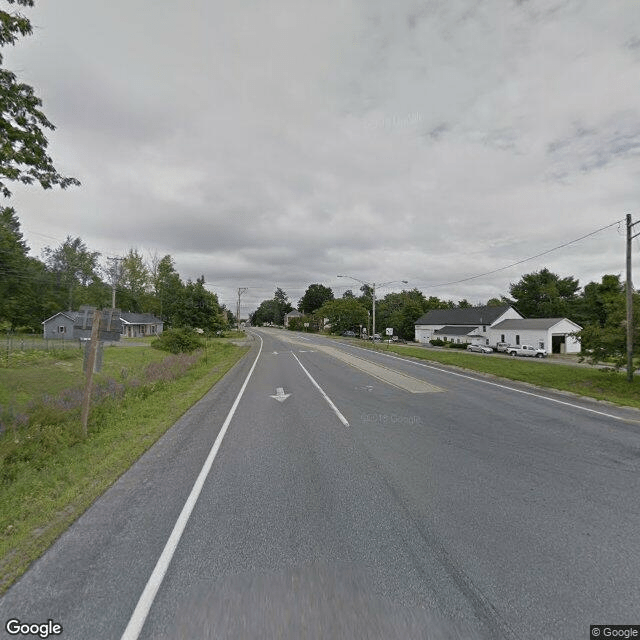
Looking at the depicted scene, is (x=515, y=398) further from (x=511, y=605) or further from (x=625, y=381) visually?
(x=511, y=605)

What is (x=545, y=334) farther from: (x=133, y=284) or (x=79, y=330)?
(x=133, y=284)

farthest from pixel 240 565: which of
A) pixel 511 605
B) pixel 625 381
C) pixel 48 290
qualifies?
pixel 48 290

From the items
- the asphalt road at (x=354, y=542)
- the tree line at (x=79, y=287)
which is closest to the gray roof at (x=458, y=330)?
the tree line at (x=79, y=287)

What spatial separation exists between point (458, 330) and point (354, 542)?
6003 cm

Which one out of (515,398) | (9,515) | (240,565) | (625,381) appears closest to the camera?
(240,565)

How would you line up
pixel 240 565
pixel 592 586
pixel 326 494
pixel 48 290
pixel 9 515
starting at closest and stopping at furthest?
pixel 592 586 → pixel 240 565 → pixel 9 515 → pixel 326 494 → pixel 48 290

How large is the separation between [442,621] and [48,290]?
77.7 metres

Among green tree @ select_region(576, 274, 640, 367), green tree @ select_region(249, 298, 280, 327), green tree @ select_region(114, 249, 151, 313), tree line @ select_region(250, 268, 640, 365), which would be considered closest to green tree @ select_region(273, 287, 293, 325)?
green tree @ select_region(249, 298, 280, 327)

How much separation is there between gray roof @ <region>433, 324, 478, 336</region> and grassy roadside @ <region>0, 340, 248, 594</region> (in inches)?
2152

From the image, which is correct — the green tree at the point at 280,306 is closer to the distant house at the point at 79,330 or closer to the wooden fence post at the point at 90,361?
the distant house at the point at 79,330

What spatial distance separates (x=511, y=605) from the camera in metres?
2.80

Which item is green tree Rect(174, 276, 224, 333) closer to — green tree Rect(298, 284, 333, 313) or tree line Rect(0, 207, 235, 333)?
tree line Rect(0, 207, 235, 333)

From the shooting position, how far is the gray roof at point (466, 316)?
57.2 metres

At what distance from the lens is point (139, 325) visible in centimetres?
6253
